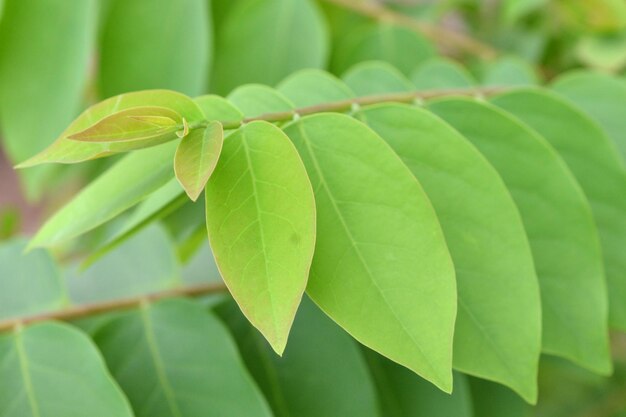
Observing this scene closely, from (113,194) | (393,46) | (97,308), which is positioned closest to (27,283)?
(97,308)

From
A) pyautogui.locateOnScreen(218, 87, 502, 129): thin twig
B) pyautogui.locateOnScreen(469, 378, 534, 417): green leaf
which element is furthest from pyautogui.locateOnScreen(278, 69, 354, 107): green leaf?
pyautogui.locateOnScreen(469, 378, 534, 417): green leaf

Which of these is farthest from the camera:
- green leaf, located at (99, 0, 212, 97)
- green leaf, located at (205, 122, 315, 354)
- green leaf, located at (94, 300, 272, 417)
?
green leaf, located at (99, 0, 212, 97)

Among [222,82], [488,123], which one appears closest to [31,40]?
[222,82]

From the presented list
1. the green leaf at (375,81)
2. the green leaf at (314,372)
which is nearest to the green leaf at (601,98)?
the green leaf at (375,81)

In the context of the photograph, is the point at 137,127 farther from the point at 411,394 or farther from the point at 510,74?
the point at 510,74

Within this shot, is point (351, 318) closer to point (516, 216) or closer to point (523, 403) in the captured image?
point (516, 216)

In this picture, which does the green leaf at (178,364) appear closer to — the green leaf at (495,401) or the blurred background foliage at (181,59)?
the blurred background foliage at (181,59)

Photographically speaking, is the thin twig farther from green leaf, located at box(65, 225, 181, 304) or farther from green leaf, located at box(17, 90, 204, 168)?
green leaf, located at box(65, 225, 181, 304)
